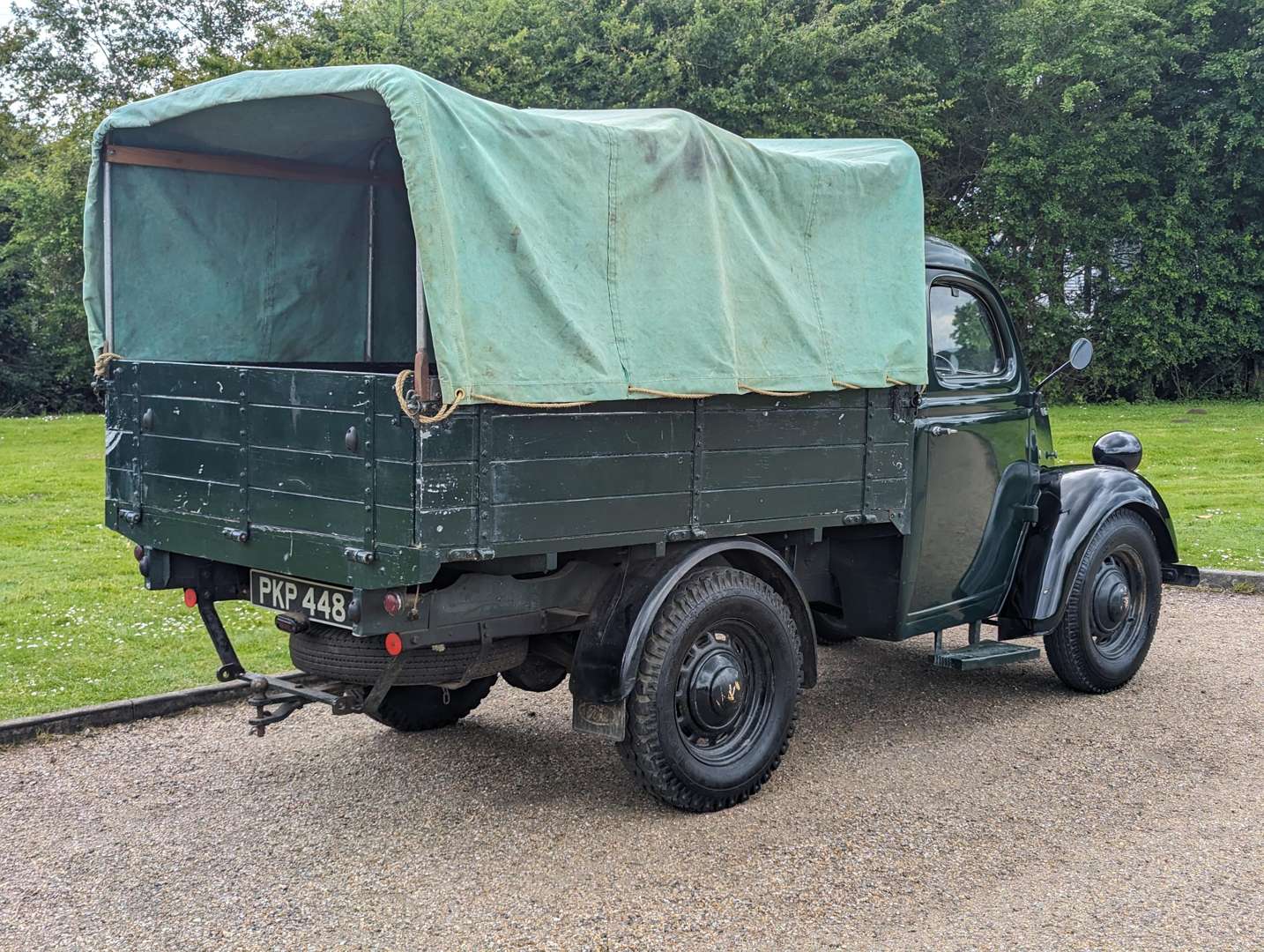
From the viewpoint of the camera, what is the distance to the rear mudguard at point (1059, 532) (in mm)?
6055

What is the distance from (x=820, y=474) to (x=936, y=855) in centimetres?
150

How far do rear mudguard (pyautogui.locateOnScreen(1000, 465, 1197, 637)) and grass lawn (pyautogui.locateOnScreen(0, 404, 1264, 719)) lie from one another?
3.26m

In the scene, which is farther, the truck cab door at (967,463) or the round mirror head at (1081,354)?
the round mirror head at (1081,354)

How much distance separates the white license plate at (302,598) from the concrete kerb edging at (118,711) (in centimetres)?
76

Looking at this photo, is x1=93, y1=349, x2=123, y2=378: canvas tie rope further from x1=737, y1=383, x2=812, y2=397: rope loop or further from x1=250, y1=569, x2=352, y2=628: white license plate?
x1=737, y1=383, x2=812, y2=397: rope loop

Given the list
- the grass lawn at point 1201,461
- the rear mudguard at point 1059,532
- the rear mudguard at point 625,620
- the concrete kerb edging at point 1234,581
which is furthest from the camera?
the grass lawn at point 1201,461

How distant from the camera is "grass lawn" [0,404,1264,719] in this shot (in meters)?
6.41

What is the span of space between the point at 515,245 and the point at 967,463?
2.67 metres

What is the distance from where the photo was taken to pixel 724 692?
4.83 metres

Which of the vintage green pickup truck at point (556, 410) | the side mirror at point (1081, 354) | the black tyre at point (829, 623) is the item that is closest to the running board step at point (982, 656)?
the vintage green pickup truck at point (556, 410)

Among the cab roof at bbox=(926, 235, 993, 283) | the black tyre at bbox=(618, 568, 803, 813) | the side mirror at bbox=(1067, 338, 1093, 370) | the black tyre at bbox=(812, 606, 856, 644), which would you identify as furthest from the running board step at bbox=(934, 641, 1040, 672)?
the cab roof at bbox=(926, 235, 993, 283)

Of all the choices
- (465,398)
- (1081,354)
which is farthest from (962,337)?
(465,398)

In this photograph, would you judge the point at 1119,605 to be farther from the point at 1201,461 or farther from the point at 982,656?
the point at 1201,461

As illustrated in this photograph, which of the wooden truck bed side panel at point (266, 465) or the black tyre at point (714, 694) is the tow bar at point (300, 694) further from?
the black tyre at point (714, 694)
